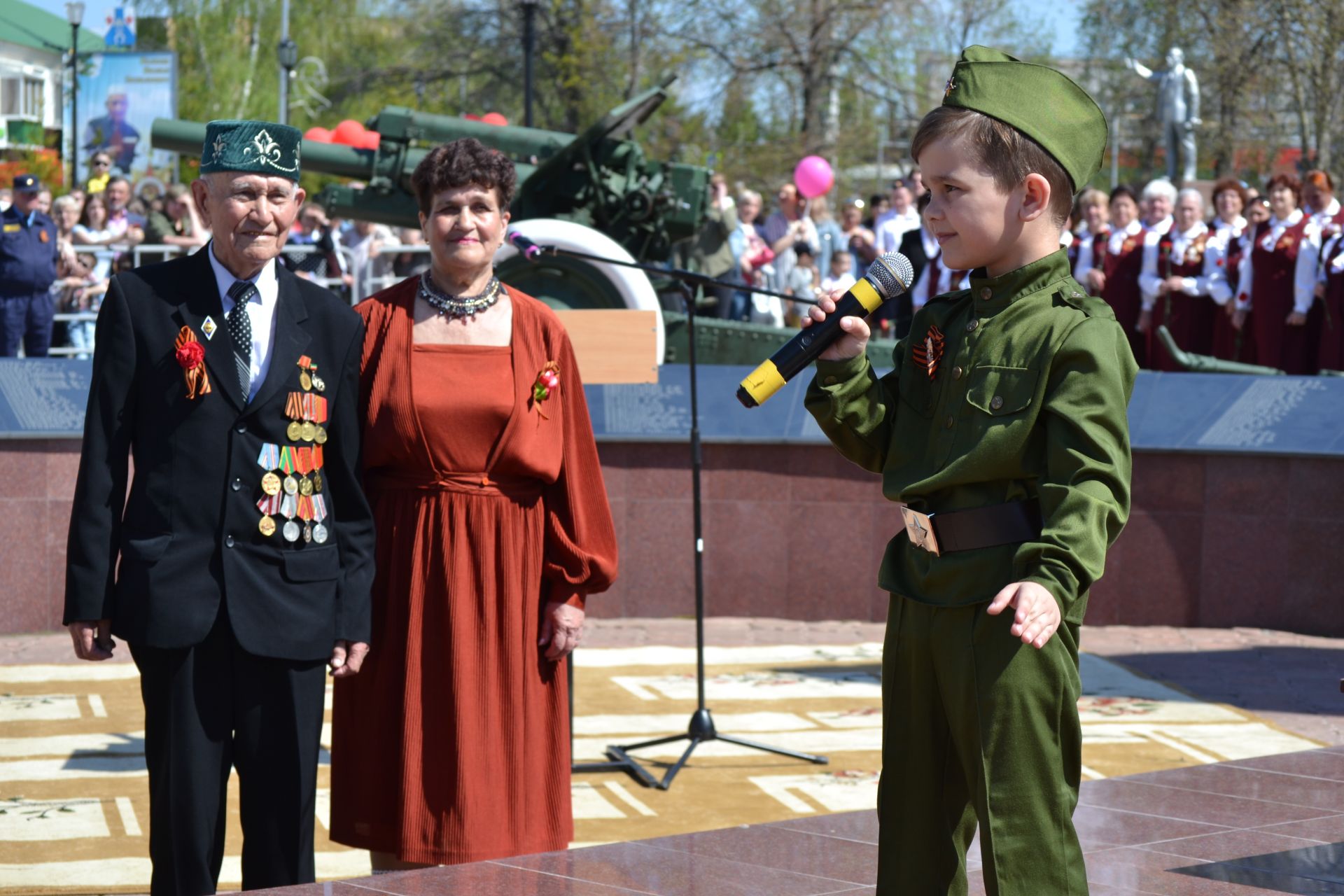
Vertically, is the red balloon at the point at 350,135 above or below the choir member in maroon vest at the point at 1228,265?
above

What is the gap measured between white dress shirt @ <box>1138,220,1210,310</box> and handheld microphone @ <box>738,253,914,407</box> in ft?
33.9

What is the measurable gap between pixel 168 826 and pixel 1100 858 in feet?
7.11

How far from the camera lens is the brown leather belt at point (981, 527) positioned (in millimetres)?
2732

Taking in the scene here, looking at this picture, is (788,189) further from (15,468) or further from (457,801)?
(457,801)

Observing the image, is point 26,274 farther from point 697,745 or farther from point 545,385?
point 545,385

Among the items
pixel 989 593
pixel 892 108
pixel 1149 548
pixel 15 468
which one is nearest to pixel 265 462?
pixel 989 593

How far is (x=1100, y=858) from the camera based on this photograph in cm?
420

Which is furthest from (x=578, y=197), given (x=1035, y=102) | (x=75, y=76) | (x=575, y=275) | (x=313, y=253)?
(x=75, y=76)

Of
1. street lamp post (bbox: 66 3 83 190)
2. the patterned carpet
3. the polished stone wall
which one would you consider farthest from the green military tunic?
street lamp post (bbox: 66 3 83 190)

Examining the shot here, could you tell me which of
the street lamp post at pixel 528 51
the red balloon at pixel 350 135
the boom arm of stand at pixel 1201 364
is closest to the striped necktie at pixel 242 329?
the boom arm of stand at pixel 1201 364

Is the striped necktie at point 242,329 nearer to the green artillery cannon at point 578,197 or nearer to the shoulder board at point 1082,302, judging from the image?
the shoulder board at point 1082,302

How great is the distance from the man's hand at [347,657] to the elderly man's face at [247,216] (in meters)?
0.86

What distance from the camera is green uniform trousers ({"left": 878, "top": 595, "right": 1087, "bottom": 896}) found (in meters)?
2.68

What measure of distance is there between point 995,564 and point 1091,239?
1106 cm
